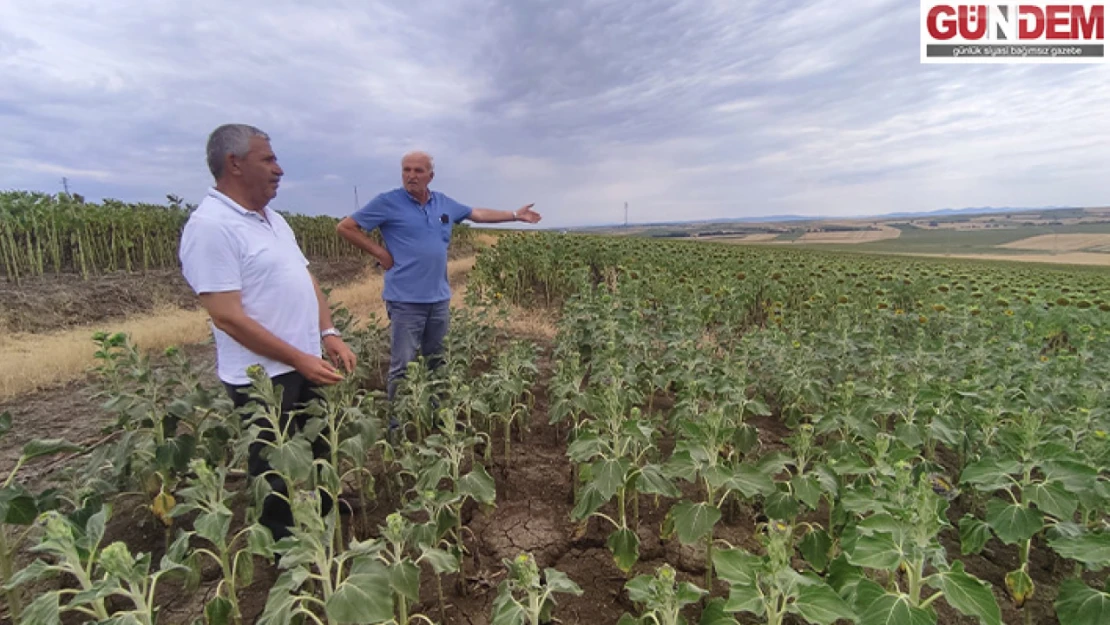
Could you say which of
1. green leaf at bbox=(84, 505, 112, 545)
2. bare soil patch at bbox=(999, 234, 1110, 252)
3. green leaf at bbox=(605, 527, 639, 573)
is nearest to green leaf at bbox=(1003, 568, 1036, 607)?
green leaf at bbox=(605, 527, 639, 573)

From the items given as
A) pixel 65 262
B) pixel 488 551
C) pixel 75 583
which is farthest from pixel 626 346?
pixel 65 262

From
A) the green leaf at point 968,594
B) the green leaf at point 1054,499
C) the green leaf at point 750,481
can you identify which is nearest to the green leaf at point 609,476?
the green leaf at point 750,481

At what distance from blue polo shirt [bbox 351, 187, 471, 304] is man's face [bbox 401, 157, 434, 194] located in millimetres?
107

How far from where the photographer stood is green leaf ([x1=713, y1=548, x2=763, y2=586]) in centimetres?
153

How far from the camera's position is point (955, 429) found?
268 cm

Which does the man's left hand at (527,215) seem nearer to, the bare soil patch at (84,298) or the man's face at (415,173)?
the man's face at (415,173)

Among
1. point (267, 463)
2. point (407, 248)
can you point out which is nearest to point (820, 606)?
point (267, 463)

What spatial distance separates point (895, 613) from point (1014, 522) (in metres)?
0.92

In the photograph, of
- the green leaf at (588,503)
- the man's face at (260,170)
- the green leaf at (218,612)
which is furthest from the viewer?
the man's face at (260,170)

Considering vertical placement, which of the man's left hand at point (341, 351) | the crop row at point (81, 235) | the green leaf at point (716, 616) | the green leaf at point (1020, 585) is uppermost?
the crop row at point (81, 235)

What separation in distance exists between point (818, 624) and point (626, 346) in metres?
3.21

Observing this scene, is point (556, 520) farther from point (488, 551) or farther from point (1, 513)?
point (1, 513)

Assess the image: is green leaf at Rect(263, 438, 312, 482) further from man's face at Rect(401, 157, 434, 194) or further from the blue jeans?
man's face at Rect(401, 157, 434, 194)

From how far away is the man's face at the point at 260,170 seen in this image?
2.28 m
